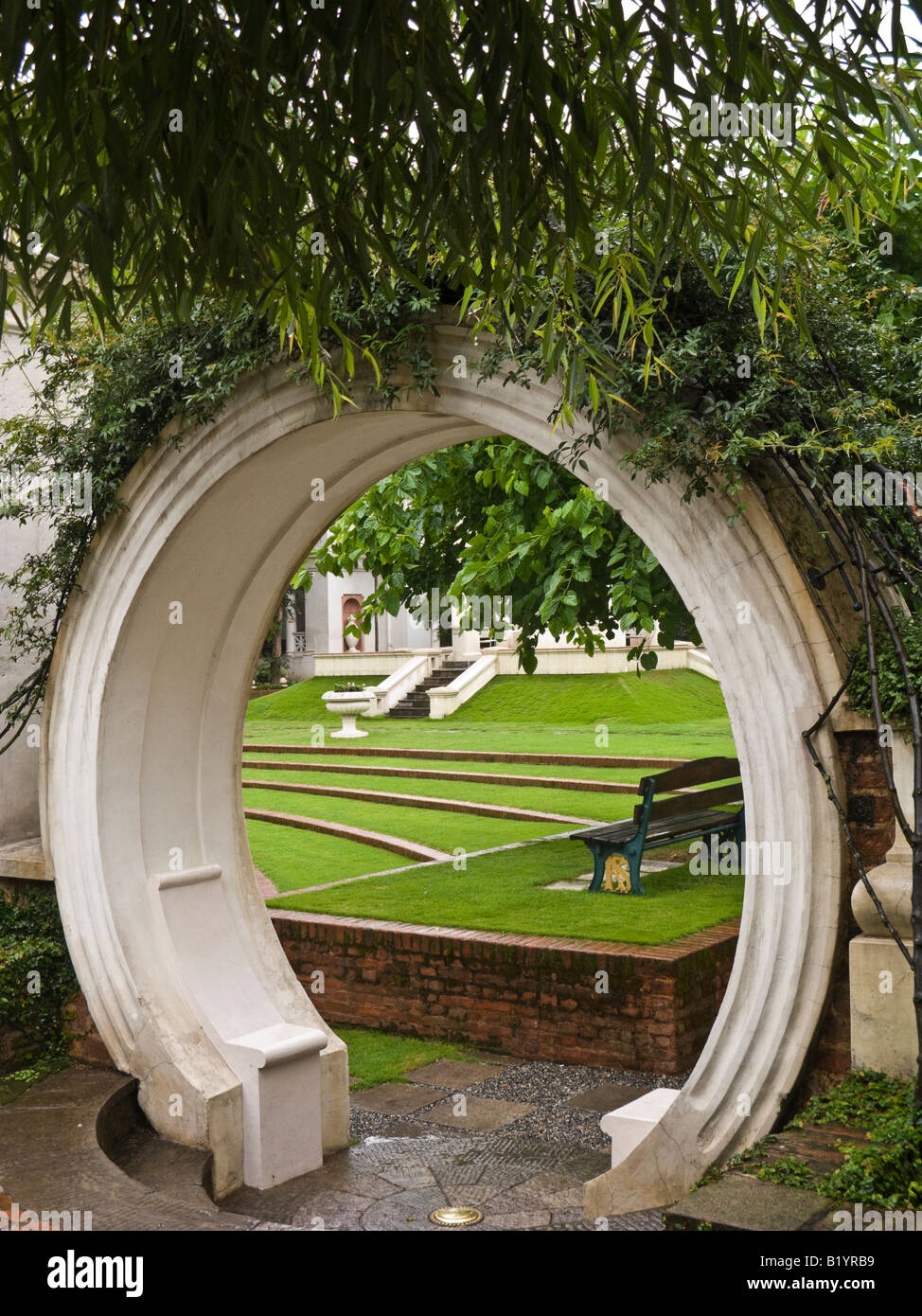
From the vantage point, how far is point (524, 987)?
8227 millimetres

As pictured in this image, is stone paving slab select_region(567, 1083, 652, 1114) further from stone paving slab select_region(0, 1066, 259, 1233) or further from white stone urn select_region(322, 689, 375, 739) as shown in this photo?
Answer: white stone urn select_region(322, 689, 375, 739)

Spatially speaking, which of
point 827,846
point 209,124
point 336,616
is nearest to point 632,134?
point 209,124

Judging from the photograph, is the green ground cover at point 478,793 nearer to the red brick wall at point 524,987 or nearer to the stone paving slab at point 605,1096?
the red brick wall at point 524,987

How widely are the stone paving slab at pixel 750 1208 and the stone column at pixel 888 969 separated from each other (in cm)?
85

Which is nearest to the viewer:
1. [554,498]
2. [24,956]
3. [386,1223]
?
[386,1223]

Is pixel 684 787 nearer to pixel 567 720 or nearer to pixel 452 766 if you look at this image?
pixel 452 766

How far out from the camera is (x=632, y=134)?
8.25ft

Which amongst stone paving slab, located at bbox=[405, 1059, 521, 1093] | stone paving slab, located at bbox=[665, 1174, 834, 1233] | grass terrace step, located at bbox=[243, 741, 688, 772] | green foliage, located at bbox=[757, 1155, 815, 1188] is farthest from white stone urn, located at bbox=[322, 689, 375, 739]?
stone paving slab, located at bbox=[665, 1174, 834, 1233]

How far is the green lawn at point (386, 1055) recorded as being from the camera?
7.89m

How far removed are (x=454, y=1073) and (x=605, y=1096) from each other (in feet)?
3.50

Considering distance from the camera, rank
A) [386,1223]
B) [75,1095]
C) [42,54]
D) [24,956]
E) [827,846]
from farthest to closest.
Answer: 1. [24,956]
2. [75,1095]
3. [386,1223]
4. [827,846]
5. [42,54]

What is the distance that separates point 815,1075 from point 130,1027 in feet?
11.6

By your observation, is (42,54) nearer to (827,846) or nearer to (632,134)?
(632,134)

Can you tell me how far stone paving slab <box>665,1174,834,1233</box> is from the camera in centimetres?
329
